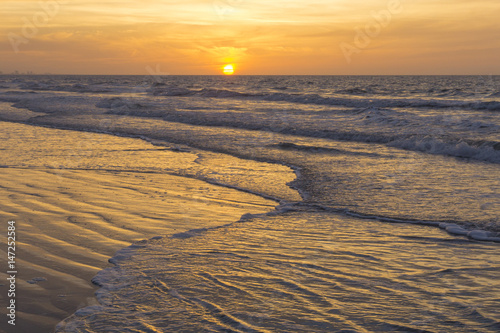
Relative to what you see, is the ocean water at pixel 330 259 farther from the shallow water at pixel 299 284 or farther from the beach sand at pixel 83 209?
the beach sand at pixel 83 209

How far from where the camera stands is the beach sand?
4324 mm

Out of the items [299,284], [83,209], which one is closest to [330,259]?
[299,284]

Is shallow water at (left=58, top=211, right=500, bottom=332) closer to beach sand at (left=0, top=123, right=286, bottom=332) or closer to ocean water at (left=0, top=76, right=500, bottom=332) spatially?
ocean water at (left=0, top=76, right=500, bottom=332)

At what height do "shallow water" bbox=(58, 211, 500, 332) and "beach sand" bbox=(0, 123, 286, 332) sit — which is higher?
"beach sand" bbox=(0, 123, 286, 332)

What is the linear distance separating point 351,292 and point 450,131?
16020mm

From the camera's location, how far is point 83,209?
7215mm

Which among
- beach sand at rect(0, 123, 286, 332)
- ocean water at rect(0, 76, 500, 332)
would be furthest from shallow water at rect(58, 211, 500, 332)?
beach sand at rect(0, 123, 286, 332)

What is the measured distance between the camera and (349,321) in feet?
12.4

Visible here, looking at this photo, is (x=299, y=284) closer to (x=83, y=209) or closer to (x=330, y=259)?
(x=330, y=259)

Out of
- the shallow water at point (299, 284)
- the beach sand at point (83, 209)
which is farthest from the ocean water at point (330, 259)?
the beach sand at point (83, 209)

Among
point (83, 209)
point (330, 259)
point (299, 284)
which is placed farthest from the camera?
point (83, 209)

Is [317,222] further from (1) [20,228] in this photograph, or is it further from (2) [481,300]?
(1) [20,228]

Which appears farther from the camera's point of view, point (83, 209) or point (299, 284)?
point (83, 209)

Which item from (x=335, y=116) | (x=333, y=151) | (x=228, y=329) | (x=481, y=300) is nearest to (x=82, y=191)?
(x=228, y=329)
